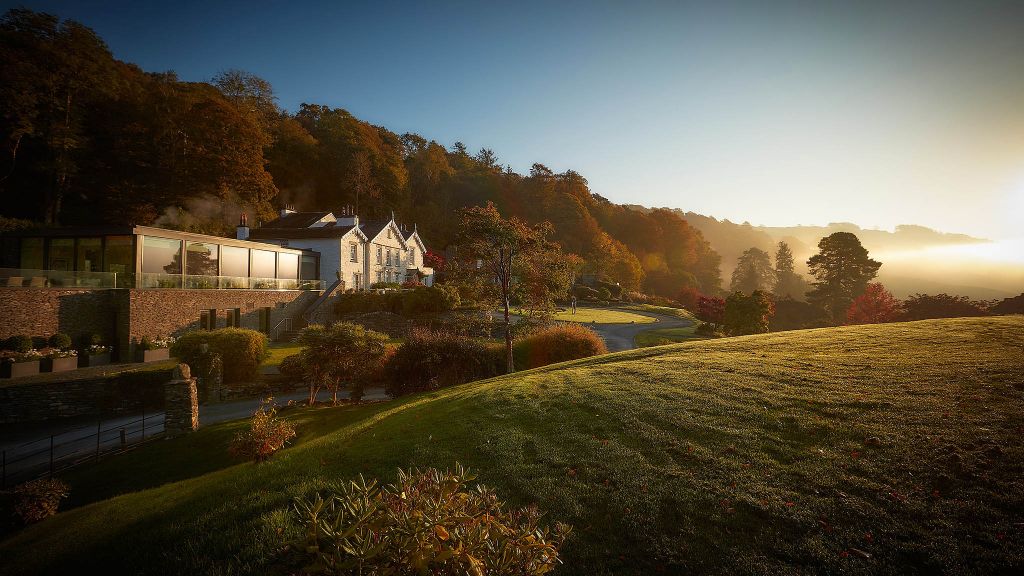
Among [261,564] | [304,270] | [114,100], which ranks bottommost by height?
[261,564]

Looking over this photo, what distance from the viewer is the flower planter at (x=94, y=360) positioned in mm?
21094

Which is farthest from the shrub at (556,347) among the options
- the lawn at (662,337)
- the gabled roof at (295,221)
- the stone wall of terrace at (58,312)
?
the gabled roof at (295,221)

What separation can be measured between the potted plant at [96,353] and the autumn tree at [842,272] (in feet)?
224

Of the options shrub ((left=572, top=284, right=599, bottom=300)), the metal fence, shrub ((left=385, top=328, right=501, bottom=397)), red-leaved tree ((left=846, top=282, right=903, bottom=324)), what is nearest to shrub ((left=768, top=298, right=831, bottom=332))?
red-leaved tree ((left=846, top=282, right=903, bottom=324))

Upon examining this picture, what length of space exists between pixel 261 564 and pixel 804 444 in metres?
7.94

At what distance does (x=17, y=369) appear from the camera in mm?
18016

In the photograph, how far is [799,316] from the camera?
4603cm

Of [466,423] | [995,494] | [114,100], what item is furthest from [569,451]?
[114,100]

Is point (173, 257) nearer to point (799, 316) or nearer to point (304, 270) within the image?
point (304, 270)

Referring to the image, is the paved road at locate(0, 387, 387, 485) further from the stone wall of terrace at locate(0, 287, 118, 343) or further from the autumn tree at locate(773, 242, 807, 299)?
the autumn tree at locate(773, 242, 807, 299)

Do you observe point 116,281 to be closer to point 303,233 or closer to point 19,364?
point 19,364

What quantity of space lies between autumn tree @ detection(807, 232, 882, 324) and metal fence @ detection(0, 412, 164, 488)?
64.6m

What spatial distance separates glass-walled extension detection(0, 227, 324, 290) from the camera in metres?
22.3

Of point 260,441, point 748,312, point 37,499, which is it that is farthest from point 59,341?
point 748,312
